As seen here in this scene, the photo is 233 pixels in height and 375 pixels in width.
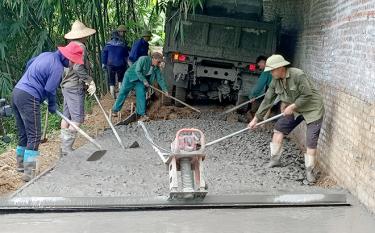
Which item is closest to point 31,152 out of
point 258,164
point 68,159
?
point 68,159

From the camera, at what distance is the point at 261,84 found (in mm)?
9930

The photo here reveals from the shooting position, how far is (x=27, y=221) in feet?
14.6

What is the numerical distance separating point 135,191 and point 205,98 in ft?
21.0

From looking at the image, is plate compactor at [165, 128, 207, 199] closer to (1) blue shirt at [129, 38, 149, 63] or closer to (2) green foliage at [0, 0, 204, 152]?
(2) green foliage at [0, 0, 204, 152]

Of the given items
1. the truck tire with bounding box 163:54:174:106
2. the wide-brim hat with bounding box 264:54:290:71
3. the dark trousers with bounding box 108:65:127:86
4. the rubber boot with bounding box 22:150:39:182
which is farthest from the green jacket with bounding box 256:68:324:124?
the dark trousers with bounding box 108:65:127:86

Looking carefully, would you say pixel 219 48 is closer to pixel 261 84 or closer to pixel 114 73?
pixel 261 84

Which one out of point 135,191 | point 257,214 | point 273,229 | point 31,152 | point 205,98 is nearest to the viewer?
point 273,229

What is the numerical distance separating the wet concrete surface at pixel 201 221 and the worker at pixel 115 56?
24.4 ft

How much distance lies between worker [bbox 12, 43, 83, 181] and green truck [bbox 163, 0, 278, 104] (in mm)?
3977

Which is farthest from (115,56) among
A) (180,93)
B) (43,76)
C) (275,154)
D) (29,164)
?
(275,154)

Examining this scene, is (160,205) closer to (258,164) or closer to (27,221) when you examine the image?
(27,221)

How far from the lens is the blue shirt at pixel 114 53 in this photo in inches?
463

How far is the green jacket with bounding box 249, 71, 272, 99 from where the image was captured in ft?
32.1

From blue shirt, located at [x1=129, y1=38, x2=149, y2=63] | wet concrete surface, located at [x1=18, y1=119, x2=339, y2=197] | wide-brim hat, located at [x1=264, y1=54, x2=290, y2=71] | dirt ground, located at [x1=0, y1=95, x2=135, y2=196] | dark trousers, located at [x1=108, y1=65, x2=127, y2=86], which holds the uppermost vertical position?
wide-brim hat, located at [x1=264, y1=54, x2=290, y2=71]
